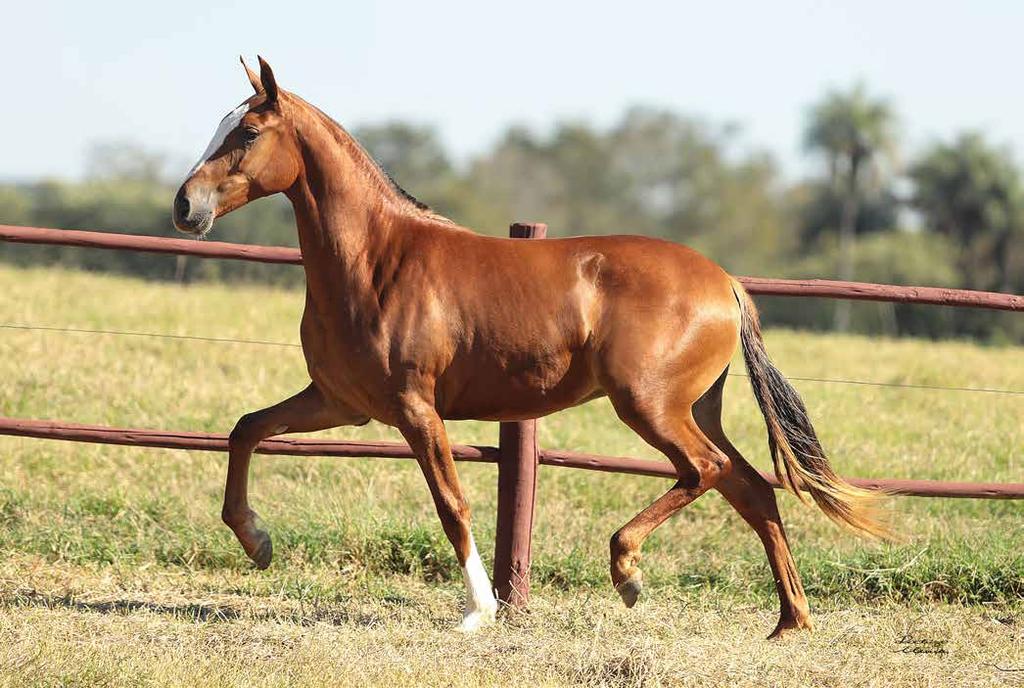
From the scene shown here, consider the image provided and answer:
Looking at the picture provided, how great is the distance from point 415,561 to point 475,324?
1602mm

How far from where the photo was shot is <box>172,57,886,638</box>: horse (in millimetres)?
4938

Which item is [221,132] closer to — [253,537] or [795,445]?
[253,537]

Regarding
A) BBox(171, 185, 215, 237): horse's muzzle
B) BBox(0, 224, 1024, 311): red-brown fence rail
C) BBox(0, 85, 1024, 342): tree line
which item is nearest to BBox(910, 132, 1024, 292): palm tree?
BBox(0, 85, 1024, 342): tree line

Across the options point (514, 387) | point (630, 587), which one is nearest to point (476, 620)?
point (630, 587)

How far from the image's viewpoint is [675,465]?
500cm

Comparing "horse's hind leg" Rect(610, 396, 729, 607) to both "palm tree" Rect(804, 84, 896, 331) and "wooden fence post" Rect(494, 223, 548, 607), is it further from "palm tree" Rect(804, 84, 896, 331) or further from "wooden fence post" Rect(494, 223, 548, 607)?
"palm tree" Rect(804, 84, 896, 331)

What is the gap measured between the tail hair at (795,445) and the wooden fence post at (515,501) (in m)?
1.03

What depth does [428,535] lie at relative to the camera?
246 inches

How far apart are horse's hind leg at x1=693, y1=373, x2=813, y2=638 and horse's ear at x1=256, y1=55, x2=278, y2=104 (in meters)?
2.04

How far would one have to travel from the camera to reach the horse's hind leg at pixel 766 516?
526 centimetres

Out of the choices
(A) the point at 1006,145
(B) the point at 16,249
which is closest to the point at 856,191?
(A) the point at 1006,145

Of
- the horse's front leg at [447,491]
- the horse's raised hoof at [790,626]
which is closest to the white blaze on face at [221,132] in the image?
the horse's front leg at [447,491]

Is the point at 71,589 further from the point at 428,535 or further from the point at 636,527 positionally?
the point at 636,527

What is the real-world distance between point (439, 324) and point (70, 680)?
1798mm
